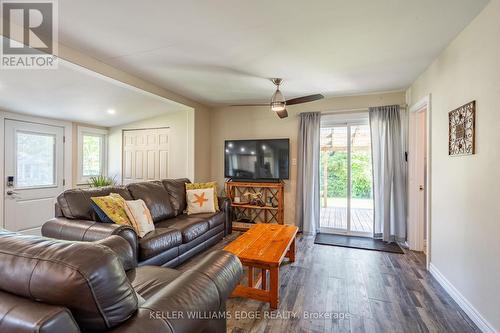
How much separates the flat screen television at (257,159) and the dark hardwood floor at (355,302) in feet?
5.73

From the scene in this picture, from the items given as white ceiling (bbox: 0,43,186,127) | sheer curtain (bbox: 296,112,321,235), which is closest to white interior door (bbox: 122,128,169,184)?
white ceiling (bbox: 0,43,186,127)

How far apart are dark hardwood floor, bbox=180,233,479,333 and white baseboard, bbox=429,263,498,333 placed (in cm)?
4

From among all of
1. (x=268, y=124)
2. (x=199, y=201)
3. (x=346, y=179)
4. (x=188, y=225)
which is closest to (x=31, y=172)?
(x=199, y=201)

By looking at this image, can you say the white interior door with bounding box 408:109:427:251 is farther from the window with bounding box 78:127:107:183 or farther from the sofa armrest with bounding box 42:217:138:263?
the window with bounding box 78:127:107:183

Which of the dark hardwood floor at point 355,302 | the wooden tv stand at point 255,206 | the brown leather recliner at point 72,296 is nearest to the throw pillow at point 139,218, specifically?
the dark hardwood floor at point 355,302

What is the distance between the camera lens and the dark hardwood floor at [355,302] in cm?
190

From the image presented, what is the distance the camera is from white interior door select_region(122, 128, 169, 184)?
4.92 m

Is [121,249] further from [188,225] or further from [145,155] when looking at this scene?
[145,155]

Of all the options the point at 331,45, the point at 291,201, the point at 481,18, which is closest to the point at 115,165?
the point at 291,201

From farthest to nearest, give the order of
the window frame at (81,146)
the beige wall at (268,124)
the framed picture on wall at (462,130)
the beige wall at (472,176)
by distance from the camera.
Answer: the window frame at (81,146)
the beige wall at (268,124)
the framed picture on wall at (462,130)
the beige wall at (472,176)

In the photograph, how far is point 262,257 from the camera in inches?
82.7

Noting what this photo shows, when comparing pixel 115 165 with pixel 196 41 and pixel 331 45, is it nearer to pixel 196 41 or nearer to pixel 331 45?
pixel 196 41

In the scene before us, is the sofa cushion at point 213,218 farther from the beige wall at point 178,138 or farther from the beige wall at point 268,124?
the beige wall at point 268,124

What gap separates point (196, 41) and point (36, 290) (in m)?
2.24
